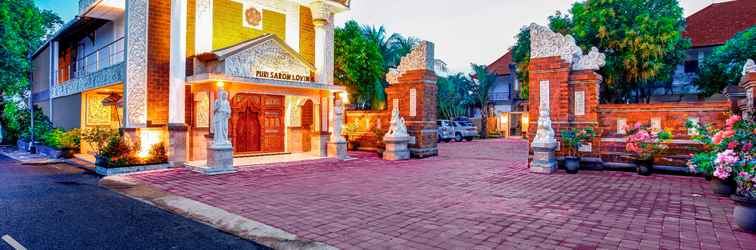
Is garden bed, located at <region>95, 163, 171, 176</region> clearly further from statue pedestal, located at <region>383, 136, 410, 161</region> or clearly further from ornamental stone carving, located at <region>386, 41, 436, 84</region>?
ornamental stone carving, located at <region>386, 41, 436, 84</region>

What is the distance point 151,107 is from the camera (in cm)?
1091

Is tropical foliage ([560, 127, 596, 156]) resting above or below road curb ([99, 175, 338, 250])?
above

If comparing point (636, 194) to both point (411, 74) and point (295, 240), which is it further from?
point (411, 74)

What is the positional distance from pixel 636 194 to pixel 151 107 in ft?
37.2

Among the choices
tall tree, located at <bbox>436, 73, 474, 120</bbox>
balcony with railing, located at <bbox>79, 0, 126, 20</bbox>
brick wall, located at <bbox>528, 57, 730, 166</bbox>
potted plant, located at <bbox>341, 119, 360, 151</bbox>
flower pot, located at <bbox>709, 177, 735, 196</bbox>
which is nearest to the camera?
flower pot, located at <bbox>709, 177, 735, 196</bbox>

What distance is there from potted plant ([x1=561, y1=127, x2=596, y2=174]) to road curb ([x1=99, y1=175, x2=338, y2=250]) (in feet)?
25.2

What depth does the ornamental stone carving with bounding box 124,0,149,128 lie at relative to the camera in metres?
10.9

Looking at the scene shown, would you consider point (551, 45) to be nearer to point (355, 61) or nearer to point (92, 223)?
point (92, 223)

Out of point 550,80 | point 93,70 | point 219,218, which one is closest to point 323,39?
point 550,80

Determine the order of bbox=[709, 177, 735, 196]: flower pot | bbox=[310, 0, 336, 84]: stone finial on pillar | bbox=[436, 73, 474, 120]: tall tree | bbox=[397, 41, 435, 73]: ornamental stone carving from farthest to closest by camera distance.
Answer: bbox=[436, 73, 474, 120]: tall tree < bbox=[310, 0, 336, 84]: stone finial on pillar < bbox=[397, 41, 435, 73]: ornamental stone carving < bbox=[709, 177, 735, 196]: flower pot

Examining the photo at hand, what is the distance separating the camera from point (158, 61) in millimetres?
10953

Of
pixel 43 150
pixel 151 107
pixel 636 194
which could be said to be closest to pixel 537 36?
pixel 636 194

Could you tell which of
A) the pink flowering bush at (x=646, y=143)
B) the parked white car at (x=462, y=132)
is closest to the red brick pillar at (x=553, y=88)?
the pink flowering bush at (x=646, y=143)

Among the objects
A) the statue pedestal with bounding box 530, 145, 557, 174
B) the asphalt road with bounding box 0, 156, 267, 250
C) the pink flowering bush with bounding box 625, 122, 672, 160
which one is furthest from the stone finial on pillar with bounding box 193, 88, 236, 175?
the pink flowering bush with bounding box 625, 122, 672, 160
